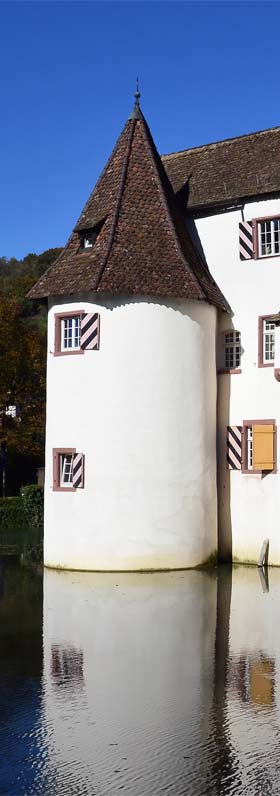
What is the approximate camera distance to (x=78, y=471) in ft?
66.5

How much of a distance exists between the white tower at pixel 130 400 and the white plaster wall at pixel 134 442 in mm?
21

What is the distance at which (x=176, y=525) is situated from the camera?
20281mm

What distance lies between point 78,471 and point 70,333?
120 inches

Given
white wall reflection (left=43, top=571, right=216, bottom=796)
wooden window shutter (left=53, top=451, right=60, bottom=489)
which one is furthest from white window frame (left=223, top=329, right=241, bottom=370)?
white wall reflection (left=43, top=571, right=216, bottom=796)

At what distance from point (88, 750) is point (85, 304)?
13.2m

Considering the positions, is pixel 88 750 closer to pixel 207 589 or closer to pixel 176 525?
pixel 207 589

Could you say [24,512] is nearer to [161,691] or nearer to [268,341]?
[268,341]

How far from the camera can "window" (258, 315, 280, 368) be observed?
21.7 m

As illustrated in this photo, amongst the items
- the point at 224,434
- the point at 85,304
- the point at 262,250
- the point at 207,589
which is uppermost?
the point at 262,250

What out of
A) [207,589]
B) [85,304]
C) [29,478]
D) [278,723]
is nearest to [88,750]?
[278,723]

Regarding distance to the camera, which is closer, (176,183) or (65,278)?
(65,278)

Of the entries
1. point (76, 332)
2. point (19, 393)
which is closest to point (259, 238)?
point (76, 332)

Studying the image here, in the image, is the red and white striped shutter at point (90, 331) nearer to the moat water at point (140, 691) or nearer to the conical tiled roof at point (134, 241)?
the conical tiled roof at point (134, 241)

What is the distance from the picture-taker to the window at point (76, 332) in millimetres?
20438
